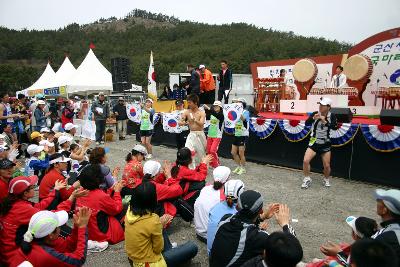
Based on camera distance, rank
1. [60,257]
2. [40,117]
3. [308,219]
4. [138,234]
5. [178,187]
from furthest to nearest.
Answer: [40,117]
[308,219]
[178,187]
[138,234]
[60,257]

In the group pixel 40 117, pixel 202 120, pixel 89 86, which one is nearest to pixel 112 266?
pixel 202 120

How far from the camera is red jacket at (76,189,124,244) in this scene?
3863mm

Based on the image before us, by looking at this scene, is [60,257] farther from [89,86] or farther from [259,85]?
[89,86]

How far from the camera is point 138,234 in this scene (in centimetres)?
283

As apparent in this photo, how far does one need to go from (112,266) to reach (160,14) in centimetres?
13153

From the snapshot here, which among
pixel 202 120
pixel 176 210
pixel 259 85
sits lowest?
pixel 176 210

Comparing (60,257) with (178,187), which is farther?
(178,187)

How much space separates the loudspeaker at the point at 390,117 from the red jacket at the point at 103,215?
527 cm

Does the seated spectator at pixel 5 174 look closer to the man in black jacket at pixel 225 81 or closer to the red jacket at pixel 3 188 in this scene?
the red jacket at pixel 3 188

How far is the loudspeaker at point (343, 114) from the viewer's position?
262 inches

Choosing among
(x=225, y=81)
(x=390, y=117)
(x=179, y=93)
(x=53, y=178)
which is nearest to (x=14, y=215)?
(x=53, y=178)

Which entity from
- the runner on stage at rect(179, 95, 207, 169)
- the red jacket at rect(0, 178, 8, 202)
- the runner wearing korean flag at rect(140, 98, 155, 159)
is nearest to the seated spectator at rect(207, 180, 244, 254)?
the red jacket at rect(0, 178, 8, 202)

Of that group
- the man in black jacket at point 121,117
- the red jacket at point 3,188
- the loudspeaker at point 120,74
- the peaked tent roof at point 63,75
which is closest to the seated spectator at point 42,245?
the red jacket at point 3,188

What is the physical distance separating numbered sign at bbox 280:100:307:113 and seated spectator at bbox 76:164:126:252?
724cm
